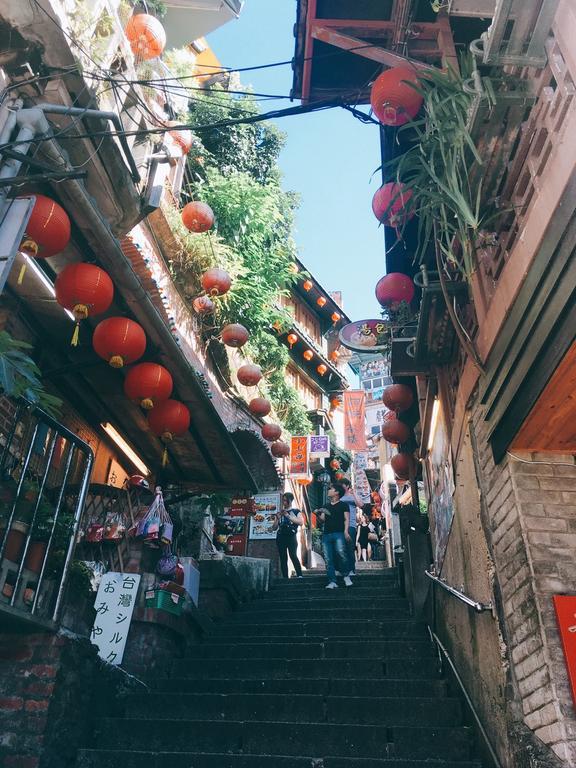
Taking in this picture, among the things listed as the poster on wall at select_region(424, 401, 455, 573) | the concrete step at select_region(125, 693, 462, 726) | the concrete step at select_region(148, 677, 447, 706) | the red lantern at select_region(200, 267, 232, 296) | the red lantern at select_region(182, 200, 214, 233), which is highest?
the red lantern at select_region(182, 200, 214, 233)

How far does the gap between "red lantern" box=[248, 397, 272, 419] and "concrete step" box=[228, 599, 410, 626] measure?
7.45 meters

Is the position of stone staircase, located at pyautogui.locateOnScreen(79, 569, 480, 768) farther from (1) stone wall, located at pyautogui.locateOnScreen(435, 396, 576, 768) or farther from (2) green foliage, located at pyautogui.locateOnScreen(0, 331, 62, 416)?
(2) green foliage, located at pyautogui.locateOnScreen(0, 331, 62, 416)

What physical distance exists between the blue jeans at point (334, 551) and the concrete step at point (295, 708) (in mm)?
4216

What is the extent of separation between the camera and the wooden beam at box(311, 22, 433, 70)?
698 cm

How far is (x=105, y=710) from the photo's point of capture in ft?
17.6

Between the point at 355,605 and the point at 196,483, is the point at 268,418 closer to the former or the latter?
the point at 196,483

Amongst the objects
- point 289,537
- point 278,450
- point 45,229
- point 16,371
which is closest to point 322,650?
point 16,371

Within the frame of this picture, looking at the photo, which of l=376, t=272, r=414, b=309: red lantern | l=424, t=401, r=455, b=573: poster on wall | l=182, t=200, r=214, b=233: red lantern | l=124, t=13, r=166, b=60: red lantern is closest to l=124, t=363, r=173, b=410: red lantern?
l=376, t=272, r=414, b=309: red lantern

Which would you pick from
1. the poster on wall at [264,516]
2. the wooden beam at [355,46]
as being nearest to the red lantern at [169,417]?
the wooden beam at [355,46]

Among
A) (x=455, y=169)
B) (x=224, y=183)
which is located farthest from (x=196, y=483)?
(x=224, y=183)

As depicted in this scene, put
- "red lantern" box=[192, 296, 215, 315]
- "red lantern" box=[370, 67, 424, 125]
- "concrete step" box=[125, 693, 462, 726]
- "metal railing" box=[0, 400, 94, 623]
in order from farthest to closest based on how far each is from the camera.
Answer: "red lantern" box=[192, 296, 215, 315], "red lantern" box=[370, 67, 424, 125], "concrete step" box=[125, 693, 462, 726], "metal railing" box=[0, 400, 94, 623]

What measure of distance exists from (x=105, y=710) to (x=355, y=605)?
4.28 meters

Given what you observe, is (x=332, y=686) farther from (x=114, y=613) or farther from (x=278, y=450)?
(x=278, y=450)

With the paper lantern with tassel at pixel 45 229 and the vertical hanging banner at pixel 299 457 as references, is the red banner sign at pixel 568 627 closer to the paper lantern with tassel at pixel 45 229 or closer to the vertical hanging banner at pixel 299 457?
the paper lantern with tassel at pixel 45 229
